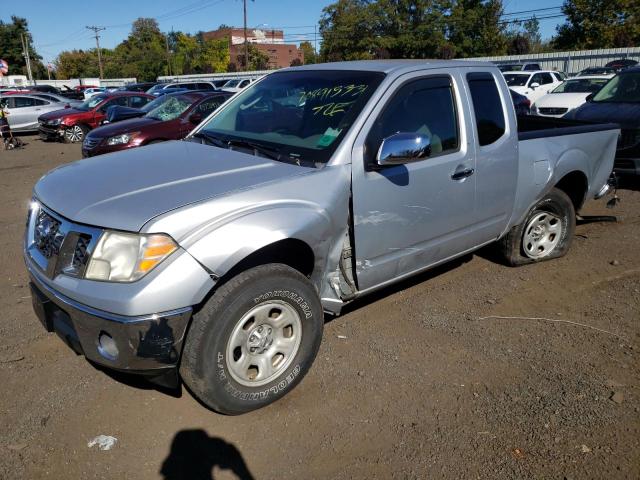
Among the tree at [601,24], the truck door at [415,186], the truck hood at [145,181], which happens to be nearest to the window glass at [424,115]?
the truck door at [415,186]

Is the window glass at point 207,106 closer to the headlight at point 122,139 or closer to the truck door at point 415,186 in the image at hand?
the headlight at point 122,139

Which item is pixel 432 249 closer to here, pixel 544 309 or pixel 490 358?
pixel 490 358

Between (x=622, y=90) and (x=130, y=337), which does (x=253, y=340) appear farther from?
(x=622, y=90)

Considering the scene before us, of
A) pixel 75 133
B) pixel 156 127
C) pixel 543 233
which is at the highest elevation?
pixel 156 127

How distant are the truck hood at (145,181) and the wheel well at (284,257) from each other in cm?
38

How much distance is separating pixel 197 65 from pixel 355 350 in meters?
88.0

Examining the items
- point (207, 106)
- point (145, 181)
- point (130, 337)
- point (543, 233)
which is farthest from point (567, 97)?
point (130, 337)

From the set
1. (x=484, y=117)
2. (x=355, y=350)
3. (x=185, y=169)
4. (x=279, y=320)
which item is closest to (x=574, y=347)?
(x=355, y=350)

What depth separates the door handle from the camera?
3.76 meters

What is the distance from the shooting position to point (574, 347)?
3.70m

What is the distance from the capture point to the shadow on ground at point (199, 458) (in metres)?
2.56

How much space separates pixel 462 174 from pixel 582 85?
1340cm

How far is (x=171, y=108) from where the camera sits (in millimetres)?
10773

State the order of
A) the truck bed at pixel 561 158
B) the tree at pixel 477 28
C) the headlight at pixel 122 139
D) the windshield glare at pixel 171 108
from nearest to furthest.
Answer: the truck bed at pixel 561 158 → the headlight at pixel 122 139 → the windshield glare at pixel 171 108 → the tree at pixel 477 28
